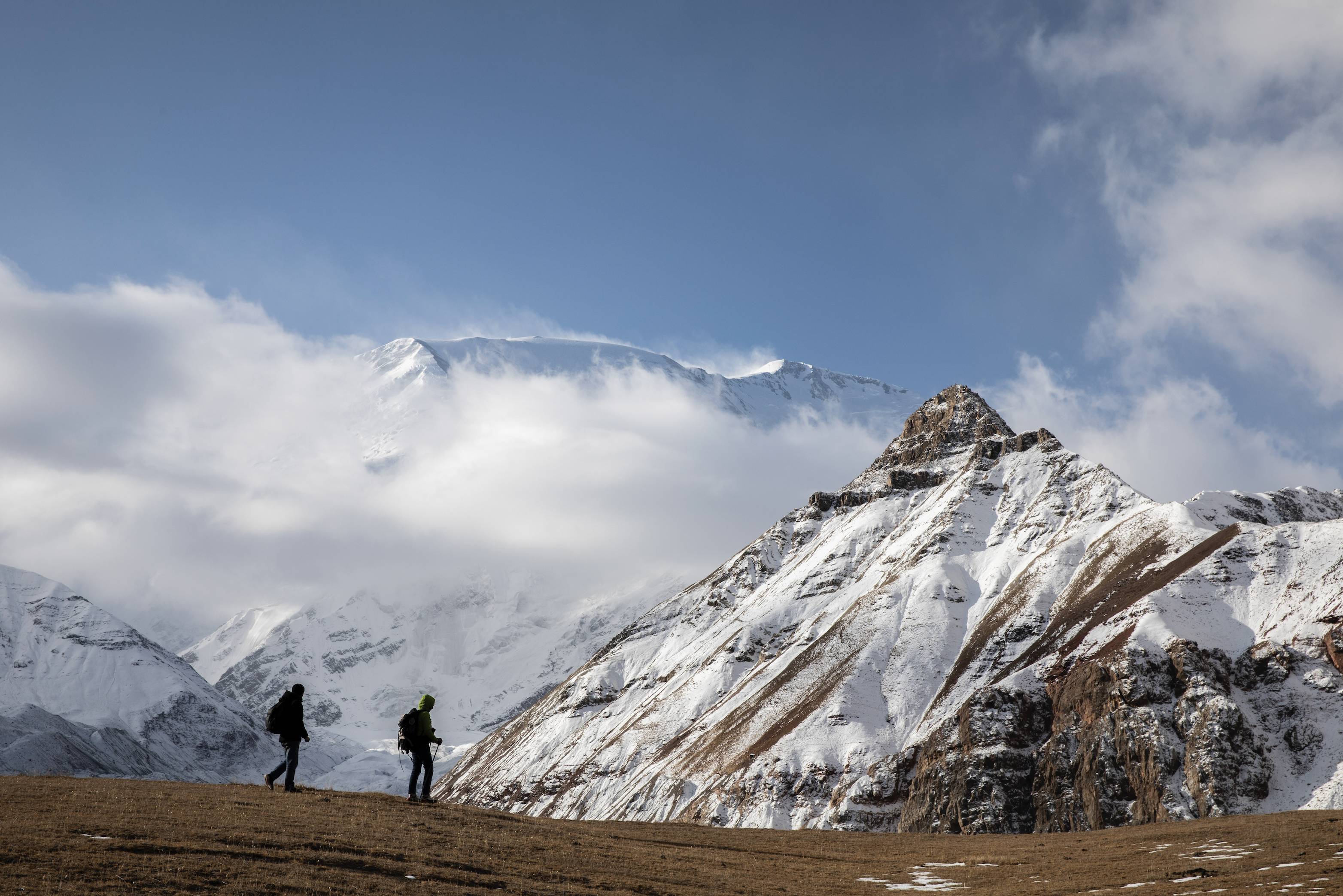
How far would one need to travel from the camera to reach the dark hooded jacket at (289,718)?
1371 inches

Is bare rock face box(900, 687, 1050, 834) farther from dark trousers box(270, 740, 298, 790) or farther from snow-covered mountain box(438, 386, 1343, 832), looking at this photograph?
dark trousers box(270, 740, 298, 790)

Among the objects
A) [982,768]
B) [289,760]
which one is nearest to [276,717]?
[289,760]

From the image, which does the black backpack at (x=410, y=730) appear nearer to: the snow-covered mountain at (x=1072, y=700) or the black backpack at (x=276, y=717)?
the black backpack at (x=276, y=717)

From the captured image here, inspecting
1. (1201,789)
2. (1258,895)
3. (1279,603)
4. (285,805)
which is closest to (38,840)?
(285,805)

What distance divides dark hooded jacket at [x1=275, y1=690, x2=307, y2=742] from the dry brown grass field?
7.04ft

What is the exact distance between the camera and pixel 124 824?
26578 mm

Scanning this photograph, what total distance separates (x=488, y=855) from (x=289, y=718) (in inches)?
411

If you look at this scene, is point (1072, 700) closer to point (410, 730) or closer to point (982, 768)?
point (982, 768)

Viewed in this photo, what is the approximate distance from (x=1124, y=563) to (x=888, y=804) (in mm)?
62014

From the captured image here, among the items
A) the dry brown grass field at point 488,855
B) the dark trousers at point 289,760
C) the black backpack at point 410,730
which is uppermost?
the black backpack at point 410,730

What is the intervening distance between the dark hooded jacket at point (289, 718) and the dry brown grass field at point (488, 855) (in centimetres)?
214

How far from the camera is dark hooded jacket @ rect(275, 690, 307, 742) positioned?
A: 34.8m

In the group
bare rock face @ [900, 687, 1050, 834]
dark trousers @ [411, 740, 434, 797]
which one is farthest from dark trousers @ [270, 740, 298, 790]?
bare rock face @ [900, 687, 1050, 834]

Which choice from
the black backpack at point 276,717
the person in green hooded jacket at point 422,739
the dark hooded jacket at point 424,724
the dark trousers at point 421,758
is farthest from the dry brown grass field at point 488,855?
the dark hooded jacket at point 424,724
